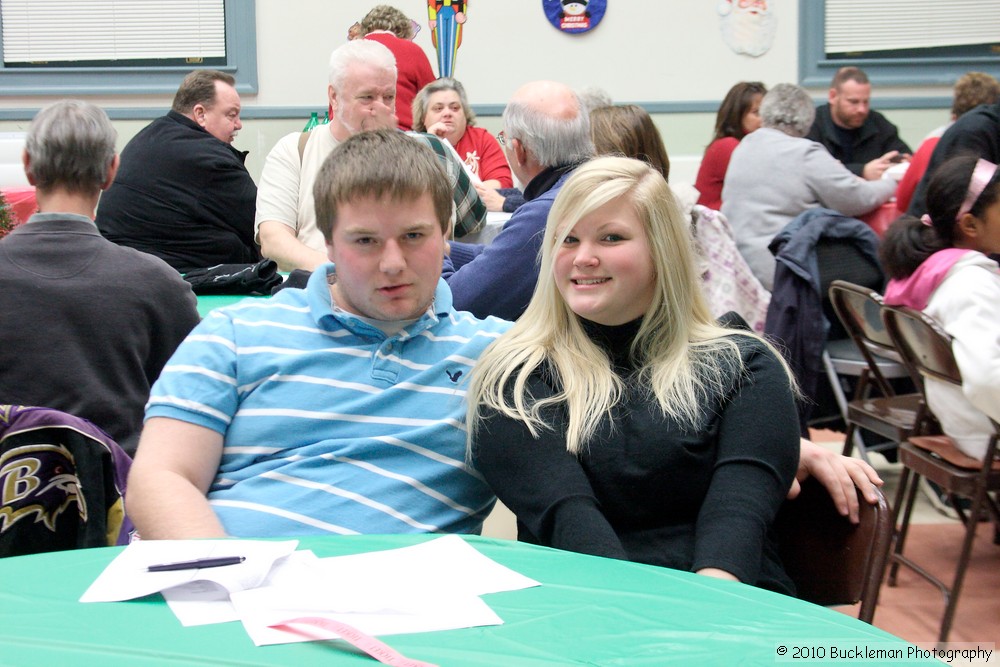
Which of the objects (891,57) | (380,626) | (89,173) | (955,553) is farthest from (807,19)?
(380,626)

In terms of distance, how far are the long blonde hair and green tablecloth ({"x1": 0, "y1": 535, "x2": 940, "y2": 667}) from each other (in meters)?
0.42

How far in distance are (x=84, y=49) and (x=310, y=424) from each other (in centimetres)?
620

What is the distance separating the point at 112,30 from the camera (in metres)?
6.93

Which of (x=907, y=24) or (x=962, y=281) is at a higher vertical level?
(x=907, y=24)

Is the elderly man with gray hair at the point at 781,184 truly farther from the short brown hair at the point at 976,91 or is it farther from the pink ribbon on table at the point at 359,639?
the pink ribbon on table at the point at 359,639

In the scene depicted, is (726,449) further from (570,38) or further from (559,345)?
(570,38)

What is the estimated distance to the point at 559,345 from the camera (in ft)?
5.67

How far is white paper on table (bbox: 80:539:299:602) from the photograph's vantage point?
1083mm

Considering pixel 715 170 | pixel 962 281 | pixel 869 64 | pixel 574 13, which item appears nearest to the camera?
pixel 962 281

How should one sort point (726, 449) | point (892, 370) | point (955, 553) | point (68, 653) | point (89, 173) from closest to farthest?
point (68, 653), point (726, 449), point (89, 173), point (955, 553), point (892, 370)

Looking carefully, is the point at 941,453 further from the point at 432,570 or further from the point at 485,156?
the point at 485,156

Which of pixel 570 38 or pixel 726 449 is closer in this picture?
pixel 726 449

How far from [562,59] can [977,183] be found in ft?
14.6

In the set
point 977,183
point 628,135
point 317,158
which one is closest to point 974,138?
point 977,183
